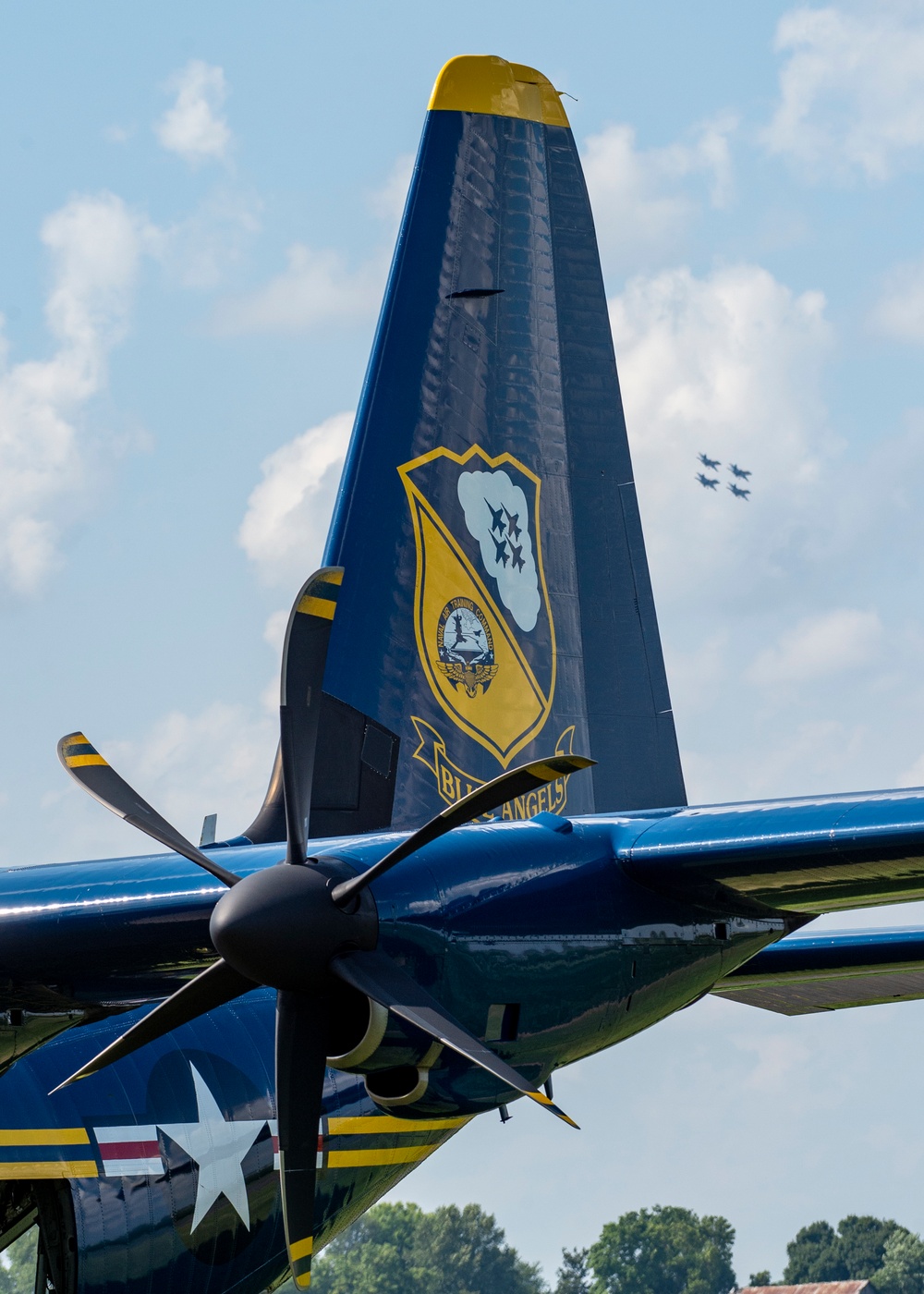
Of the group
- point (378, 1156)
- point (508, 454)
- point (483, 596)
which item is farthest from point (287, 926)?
point (508, 454)

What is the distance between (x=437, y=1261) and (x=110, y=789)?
83.3 meters

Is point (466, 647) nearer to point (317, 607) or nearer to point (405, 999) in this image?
point (317, 607)

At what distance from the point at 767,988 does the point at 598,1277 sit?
74.5 m

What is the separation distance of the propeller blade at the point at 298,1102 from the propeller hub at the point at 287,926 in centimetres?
31

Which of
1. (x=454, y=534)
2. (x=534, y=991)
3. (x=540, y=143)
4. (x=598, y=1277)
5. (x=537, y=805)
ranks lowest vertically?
(x=598, y=1277)

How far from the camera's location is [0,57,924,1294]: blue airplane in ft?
31.3

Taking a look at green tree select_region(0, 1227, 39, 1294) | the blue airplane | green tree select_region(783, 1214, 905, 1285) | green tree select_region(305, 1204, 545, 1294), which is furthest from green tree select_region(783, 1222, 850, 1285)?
the blue airplane

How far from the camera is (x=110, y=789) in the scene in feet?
34.7

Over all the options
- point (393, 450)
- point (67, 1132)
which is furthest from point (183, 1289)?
point (393, 450)

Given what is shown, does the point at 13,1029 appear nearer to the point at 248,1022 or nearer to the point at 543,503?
the point at 248,1022

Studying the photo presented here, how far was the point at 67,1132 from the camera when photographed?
40.4 feet

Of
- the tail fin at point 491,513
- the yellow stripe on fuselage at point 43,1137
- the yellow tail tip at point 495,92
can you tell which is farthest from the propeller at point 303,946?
the yellow tail tip at point 495,92

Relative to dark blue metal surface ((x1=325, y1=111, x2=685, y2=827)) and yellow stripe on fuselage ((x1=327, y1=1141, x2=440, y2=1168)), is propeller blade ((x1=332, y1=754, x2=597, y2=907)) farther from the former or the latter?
yellow stripe on fuselage ((x1=327, y1=1141, x2=440, y2=1168))

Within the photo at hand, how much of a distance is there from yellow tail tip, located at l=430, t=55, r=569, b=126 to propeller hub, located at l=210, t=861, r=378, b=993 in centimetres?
981
